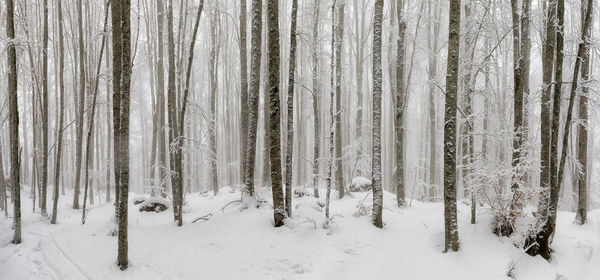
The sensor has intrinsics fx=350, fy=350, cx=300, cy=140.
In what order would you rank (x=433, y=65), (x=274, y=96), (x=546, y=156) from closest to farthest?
(x=546, y=156), (x=274, y=96), (x=433, y=65)

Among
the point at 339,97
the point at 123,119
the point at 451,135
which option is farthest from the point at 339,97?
the point at 123,119

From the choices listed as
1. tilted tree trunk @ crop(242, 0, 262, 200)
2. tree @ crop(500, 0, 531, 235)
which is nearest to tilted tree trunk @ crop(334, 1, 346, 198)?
tilted tree trunk @ crop(242, 0, 262, 200)

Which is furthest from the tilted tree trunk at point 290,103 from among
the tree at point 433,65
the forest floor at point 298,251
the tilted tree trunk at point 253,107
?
the tree at point 433,65

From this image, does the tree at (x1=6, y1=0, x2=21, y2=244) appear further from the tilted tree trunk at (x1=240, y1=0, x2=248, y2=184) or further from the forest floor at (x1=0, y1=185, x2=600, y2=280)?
the tilted tree trunk at (x1=240, y1=0, x2=248, y2=184)

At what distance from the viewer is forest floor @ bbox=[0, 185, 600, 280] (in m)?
6.62

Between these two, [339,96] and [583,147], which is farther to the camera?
[339,96]

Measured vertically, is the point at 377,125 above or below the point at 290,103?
below

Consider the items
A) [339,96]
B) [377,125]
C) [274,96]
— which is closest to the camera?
[274,96]

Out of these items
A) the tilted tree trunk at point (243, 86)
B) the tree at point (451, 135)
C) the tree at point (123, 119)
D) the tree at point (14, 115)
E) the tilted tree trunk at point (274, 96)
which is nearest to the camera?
the tree at point (123, 119)

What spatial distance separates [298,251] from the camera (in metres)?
7.23

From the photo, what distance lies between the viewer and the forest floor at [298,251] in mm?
6621

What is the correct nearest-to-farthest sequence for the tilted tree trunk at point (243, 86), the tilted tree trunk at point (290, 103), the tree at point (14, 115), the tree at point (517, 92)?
the tree at point (517, 92) → the tree at point (14, 115) → the tilted tree trunk at point (290, 103) → the tilted tree trunk at point (243, 86)

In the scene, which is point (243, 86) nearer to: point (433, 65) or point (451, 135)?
point (451, 135)

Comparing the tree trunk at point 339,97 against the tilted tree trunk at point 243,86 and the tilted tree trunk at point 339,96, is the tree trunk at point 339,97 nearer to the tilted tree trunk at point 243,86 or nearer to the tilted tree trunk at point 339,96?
the tilted tree trunk at point 339,96
